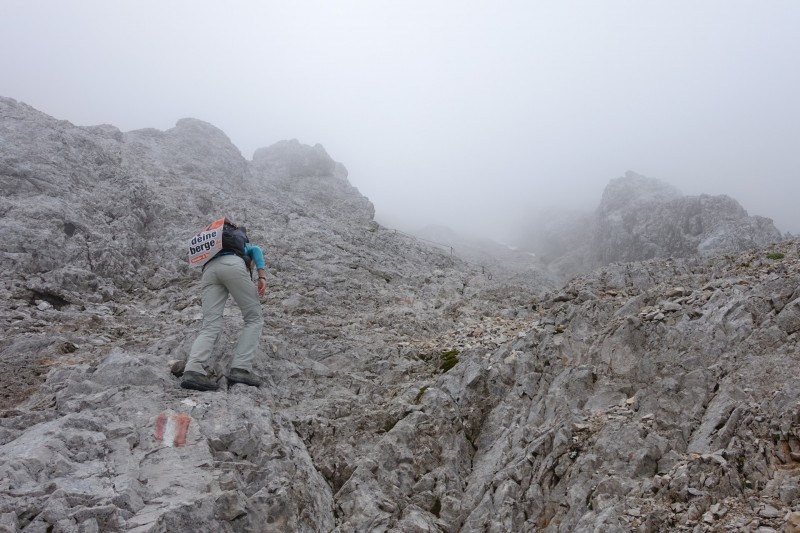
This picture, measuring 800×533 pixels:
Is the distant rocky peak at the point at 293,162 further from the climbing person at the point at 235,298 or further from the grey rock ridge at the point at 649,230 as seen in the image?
the grey rock ridge at the point at 649,230

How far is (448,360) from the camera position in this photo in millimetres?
13078

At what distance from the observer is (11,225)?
15.9m

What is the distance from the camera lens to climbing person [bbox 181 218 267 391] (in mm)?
Result: 10926

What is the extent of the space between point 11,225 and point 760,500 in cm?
1932

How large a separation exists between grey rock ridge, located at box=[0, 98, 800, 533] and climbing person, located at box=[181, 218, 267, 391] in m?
0.72

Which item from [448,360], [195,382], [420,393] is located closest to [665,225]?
[448,360]

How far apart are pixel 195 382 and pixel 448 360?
5.98 m

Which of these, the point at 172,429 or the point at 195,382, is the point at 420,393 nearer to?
the point at 195,382

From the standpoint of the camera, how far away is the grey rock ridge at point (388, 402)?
7164mm

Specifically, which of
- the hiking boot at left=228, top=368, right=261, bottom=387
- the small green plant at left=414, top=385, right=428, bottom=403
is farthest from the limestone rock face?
the hiking boot at left=228, top=368, right=261, bottom=387

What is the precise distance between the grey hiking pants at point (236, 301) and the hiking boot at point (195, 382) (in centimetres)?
61

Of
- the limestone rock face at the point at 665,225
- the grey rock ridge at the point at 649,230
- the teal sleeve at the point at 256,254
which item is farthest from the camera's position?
the grey rock ridge at the point at 649,230

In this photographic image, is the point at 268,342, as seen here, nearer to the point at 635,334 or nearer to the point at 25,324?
the point at 25,324

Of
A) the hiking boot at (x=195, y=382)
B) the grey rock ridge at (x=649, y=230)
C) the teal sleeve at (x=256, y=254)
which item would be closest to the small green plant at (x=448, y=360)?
the teal sleeve at (x=256, y=254)
